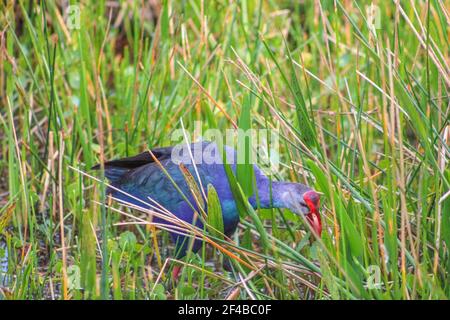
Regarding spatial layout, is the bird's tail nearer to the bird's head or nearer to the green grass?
the green grass

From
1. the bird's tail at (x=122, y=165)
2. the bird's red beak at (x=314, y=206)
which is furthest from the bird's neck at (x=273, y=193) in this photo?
the bird's tail at (x=122, y=165)

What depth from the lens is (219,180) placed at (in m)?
2.57

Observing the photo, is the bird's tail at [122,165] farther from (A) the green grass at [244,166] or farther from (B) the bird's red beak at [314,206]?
(B) the bird's red beak at [314,206]

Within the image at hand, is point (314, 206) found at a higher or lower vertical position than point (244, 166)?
lower

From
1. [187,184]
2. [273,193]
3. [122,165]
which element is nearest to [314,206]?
[273,193]

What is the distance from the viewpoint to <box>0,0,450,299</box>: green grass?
1.98 meters

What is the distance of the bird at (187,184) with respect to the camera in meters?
2.44

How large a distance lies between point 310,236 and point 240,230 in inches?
24.6

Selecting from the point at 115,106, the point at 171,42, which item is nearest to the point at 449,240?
the point at 171,42

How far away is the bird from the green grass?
8 centimetres

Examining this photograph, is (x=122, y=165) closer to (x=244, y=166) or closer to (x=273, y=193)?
(x=273, y=193)

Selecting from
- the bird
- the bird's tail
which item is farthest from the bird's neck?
the bird's tail

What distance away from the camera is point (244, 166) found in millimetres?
2135

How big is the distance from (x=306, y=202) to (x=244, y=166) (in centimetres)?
27
